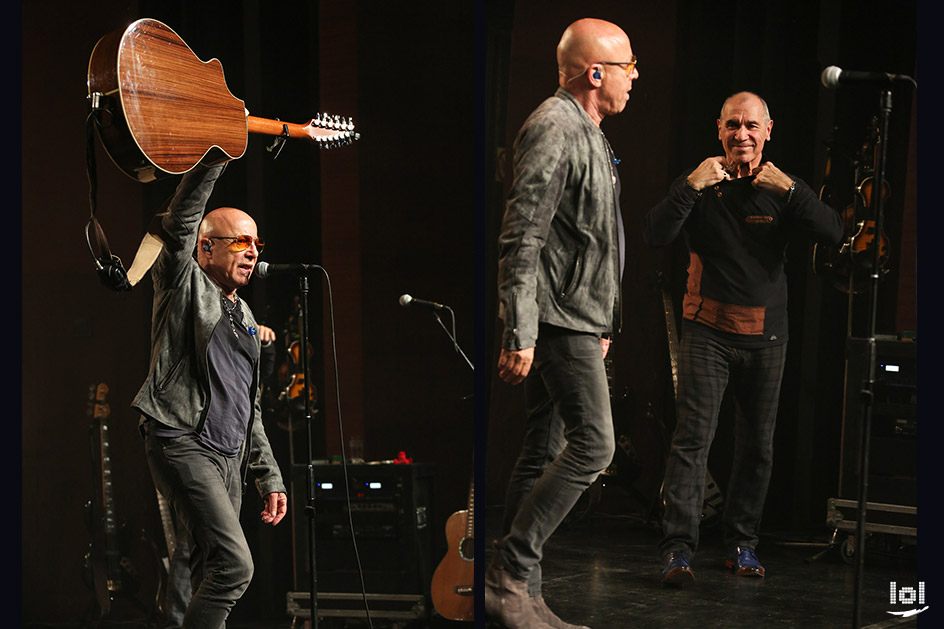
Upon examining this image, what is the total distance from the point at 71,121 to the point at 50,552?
7.21ft

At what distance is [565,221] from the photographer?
142 inches

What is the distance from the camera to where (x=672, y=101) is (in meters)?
4.41

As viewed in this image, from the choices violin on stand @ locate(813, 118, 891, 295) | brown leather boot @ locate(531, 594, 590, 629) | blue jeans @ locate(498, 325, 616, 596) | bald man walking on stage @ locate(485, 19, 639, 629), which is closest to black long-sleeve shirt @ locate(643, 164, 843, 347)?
violin on stand @ locate(813, 118, 891, 295)

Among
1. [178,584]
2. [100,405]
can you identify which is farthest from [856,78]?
[100,405]

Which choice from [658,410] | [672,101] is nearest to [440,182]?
[672,101]

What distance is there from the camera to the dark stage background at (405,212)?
4414 mm

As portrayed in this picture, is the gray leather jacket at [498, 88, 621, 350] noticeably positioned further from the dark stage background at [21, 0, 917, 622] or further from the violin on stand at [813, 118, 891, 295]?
the violin on stand at [813, 118, 891, 295]

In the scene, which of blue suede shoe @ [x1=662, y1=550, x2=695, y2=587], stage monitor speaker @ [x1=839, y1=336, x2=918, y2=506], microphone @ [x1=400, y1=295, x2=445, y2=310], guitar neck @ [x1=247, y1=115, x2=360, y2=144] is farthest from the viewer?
microphone @ [x1=400, y1=295, x2=445, y2=310]

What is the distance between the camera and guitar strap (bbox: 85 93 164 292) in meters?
3.52

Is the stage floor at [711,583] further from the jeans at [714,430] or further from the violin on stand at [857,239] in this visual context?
the violin on stand at [857,239]

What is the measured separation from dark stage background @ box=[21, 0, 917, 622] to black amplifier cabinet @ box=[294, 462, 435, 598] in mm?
221

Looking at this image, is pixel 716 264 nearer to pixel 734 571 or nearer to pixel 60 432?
pixel 734 571

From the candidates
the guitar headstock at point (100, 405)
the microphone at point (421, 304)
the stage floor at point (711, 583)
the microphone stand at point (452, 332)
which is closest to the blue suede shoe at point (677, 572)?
the stage floor at point (711, 583)
